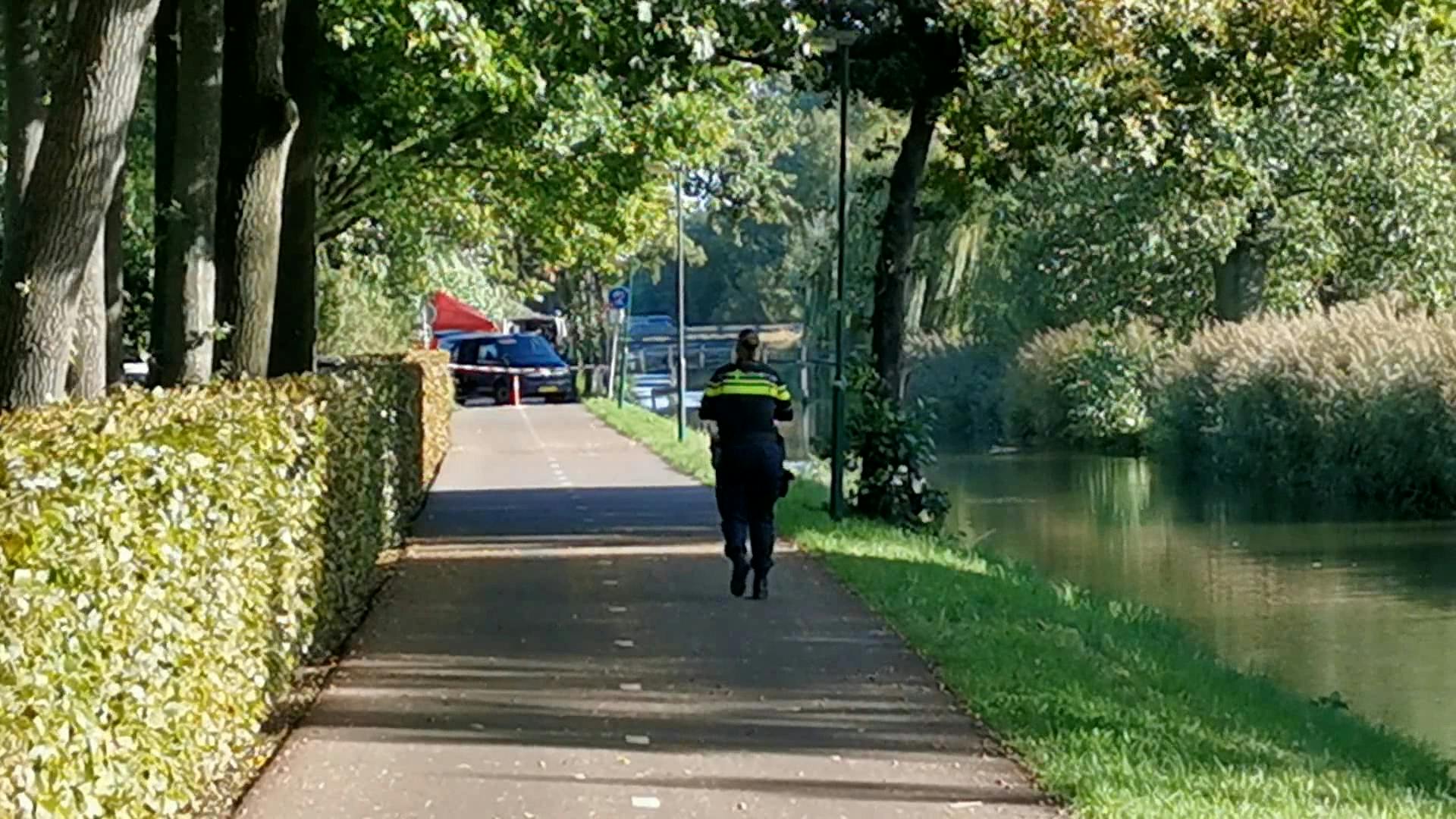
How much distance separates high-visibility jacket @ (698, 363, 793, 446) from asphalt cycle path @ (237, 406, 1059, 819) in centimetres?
109

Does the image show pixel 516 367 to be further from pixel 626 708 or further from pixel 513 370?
pixel 626 708

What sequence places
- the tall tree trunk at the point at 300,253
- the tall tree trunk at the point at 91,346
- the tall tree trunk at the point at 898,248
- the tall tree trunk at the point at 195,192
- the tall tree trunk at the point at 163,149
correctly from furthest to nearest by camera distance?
the tall tree trunk at the point at 898,248, the tall tree trunk at the point at 300,253, the tall tree trunk at the point at 163,149, the tall tree trunk at the point at 195,192, the tall tree trunk at the point at 91,346

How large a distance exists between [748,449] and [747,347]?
0.67 meters

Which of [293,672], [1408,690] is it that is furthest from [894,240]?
[293,672]

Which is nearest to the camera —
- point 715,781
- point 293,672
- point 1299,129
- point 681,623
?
point 715,781

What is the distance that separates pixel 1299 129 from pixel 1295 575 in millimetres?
16269

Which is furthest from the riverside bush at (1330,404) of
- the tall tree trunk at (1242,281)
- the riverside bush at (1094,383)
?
the riverside bush at (1094,383)

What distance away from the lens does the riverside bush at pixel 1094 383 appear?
4562cm

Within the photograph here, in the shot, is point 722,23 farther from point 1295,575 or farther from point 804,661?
point 1295,575

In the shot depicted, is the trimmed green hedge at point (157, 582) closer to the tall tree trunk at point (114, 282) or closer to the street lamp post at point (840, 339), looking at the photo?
the tall tree trunk at point (114, 282)

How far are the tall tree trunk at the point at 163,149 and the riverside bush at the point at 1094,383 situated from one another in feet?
95.3

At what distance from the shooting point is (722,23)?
721 inches

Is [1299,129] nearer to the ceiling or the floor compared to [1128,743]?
nearer to the ceiling

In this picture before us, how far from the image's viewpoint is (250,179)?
15.5m
